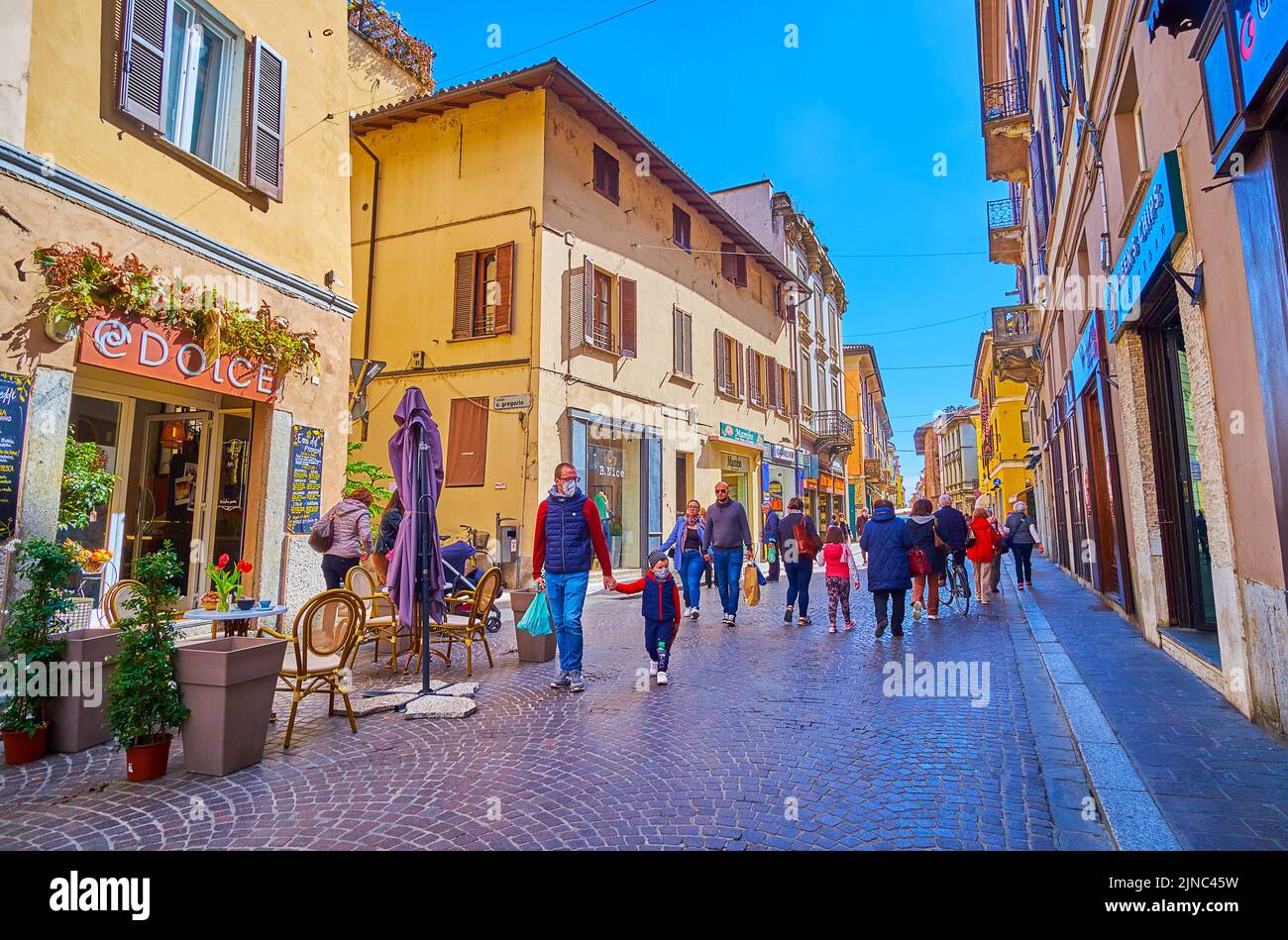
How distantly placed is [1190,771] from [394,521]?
23.2ft

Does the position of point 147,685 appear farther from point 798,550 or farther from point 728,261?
point 728,261

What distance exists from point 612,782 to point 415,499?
3.14 m

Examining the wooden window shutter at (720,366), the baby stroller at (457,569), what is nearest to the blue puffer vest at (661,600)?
the baby stroller at (457,569)

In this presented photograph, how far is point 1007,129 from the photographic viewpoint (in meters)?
16.6

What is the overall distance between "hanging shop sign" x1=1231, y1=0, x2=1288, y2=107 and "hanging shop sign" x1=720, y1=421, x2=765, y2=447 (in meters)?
16.9

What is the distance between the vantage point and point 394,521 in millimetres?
7996

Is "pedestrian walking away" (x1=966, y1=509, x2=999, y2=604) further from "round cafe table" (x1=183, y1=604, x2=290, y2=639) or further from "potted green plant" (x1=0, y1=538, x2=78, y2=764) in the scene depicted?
"potted green plant" (x1=0, y1=538, x2=78, y2=764)

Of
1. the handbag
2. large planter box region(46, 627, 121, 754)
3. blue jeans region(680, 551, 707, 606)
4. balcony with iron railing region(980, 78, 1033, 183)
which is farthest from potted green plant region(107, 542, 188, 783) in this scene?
balcony with iron railing region(980, 78, 1033, 183)

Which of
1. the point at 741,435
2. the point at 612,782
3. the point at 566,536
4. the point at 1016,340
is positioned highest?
the point at 1016,340

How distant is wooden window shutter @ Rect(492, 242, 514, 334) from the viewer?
47.6ft

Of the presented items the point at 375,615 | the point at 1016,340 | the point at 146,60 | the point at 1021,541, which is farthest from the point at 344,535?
the point at 1016,340

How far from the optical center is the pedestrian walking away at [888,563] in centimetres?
830

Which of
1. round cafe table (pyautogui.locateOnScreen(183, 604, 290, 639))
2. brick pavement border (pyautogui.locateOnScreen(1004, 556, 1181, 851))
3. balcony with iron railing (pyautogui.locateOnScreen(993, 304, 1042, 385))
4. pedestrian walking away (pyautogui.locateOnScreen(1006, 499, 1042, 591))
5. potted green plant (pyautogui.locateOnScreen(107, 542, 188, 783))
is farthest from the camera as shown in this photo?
balcony with iron railing (pyautogui.locateOnScreen(993, 304, 1042, 385))
